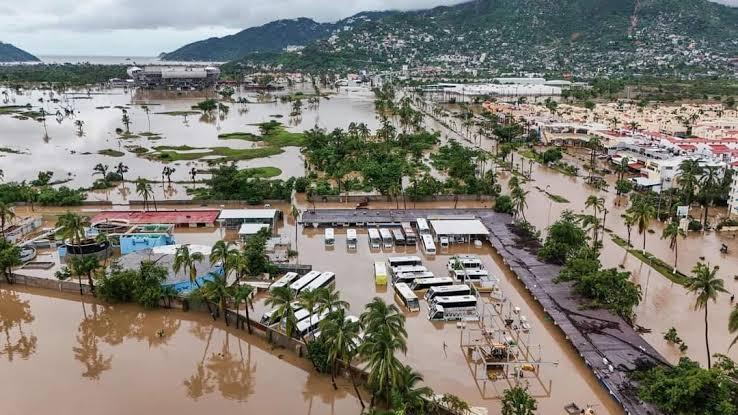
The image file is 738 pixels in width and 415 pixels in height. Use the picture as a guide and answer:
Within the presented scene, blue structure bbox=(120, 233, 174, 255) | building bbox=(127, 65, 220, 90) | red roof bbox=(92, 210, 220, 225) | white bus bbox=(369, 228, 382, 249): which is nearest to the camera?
blue structure bbox=(120, 233, 174, 255)

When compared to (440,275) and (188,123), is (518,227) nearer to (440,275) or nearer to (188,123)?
(440,275)

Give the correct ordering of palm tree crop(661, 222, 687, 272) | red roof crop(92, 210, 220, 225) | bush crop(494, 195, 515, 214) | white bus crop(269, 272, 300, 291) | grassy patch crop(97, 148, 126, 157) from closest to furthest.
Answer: white bus crop(269, 272, 300, 291)
palm tree crop(661, 222, 687, 272)
red roof crop(92, 210, 220, 225)
bush crop(494, 195, 515, 214)
grassy patch crop(97, 148, 126, 157)

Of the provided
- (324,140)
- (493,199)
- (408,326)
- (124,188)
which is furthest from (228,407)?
(324,140)

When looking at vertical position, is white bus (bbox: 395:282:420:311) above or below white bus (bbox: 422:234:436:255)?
below

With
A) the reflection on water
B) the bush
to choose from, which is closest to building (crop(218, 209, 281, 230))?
the reflection on water

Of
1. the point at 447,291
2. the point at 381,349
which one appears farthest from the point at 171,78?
the point at 381,349

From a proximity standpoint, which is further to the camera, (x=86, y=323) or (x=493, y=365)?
(x=86, y=323)

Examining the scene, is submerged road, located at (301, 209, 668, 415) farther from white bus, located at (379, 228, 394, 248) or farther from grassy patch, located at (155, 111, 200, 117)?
grassy patch, located at (155, 111, 200, 117)
